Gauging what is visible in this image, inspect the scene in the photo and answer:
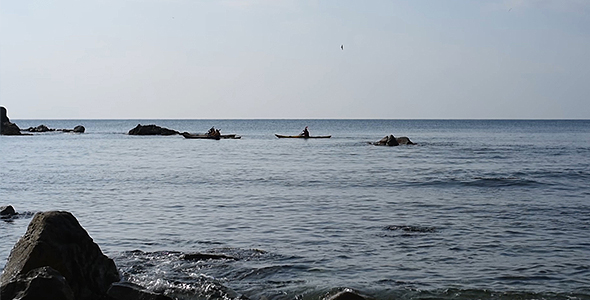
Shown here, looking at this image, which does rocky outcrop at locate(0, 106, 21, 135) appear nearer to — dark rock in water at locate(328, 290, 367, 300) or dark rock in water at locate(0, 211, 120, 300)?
dark rock in water at locate(0, 211, 120, 300)

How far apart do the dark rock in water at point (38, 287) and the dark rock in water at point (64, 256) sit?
1.66 feet

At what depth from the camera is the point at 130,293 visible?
9648 millimetres

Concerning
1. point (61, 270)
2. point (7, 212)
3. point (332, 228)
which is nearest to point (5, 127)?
point (7, 212)

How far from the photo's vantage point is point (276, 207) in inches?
811

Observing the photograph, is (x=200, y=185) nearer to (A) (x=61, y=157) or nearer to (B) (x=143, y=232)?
(B) (x=143, y=232)

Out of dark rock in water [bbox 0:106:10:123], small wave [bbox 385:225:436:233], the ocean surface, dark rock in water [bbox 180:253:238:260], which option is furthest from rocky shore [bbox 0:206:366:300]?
dark rock in water [bbox 0:106:10:123]

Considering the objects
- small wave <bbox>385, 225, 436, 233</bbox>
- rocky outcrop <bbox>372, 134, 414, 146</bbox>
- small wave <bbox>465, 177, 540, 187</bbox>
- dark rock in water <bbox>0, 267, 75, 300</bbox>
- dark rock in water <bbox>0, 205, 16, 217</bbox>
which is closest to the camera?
dark rock in water <bbox>0, 267, 75, 300</bbox>

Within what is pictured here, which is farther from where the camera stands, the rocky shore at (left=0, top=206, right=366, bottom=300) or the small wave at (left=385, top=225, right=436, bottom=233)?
the small wave at (left=385, top=225, right=436, bottom=233)

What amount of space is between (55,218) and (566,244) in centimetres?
1119

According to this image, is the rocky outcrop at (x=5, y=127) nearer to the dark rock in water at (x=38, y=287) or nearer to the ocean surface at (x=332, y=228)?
the ocean surface at (x=332, y=228)

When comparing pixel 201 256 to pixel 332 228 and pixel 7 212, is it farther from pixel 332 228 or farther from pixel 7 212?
pixel 7 212

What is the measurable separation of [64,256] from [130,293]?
1251mm

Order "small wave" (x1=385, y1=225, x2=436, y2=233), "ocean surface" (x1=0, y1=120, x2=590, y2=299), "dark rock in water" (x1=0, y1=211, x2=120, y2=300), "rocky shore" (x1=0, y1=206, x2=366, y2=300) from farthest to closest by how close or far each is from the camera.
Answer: "small wave" (x1=385, y1=225, x2=436, y2=233) < "ocean surface" (x1=0, y1=120, x2=590, y2=299) < "dark rock in water" (x1=0, y1=211, x2=120, y2=300) < "rocky shore" (x1=0, y1=206, x2=366, y2=300)

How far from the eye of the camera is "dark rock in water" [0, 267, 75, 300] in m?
8.48
